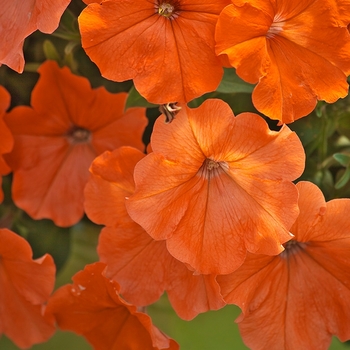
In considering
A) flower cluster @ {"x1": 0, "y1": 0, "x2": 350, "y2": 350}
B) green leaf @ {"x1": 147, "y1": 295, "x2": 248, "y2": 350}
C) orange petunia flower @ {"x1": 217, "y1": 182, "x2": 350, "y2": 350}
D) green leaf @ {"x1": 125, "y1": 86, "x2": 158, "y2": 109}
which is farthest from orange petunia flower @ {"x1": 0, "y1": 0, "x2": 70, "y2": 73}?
green leaf @ {"x1": 147, "y1": 295, "x2": 248, "y2": 350}

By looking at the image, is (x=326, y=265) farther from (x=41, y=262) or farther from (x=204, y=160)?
(x=41, y=262)

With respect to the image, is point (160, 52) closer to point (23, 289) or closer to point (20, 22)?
point (20, 22)

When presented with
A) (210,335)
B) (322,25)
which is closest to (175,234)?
(322,25)

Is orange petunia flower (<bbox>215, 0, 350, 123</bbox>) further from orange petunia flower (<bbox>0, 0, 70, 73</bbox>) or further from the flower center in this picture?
orange petunia flower (<bbox>0, 0, 70, 73</bbox>)

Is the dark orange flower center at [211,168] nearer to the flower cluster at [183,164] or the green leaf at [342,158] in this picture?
the flower cluster at [183,164]

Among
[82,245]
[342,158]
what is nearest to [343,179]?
[342,158]

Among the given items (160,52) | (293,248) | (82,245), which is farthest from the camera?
(82,245)

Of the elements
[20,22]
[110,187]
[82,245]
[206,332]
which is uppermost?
[20,22]

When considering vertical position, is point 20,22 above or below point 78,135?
above

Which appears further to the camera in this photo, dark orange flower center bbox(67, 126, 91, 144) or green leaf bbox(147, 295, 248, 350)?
green leaf bbox(147, 295, 248, 350)
